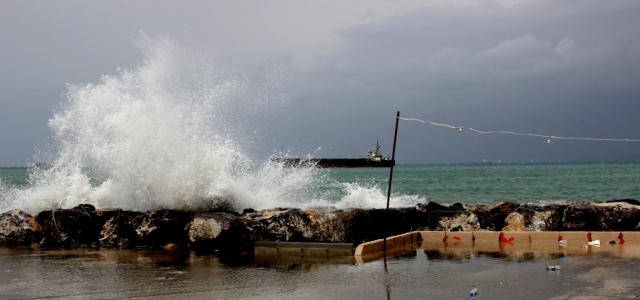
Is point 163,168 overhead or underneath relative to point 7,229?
overhead

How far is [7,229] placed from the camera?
15.0 meters

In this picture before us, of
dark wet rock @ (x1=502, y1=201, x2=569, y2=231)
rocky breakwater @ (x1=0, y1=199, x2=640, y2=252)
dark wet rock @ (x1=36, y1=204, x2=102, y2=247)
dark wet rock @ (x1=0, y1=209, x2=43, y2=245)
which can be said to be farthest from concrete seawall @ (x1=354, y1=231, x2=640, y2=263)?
dark wet rock @ (x1=0, y1=209, x2=43, y2=245)

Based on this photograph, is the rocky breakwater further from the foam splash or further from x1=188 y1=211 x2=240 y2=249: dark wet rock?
the foam splash

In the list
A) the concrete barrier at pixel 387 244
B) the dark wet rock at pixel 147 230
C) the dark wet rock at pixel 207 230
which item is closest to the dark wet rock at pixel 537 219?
the concrete barrier at pixel 387 244

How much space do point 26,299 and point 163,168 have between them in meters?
9.16

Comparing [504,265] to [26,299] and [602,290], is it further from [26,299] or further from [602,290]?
[26,299]

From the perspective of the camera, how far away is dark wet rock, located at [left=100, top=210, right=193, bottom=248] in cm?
1395

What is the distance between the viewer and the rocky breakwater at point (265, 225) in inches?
531

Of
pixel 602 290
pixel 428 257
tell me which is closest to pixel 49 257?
pixel 428 257

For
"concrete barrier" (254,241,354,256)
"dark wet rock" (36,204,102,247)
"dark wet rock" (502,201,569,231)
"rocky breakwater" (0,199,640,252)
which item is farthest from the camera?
"dark wet rock" (36,204,102,247)

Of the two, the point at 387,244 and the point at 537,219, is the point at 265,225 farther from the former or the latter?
the point at 537,219

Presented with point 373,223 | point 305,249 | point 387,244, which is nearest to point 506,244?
point 387,244

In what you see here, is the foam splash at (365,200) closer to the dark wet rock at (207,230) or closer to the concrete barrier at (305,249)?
the dark wet rock at (207,230)

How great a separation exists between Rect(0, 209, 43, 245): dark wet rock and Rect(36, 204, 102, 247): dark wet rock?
0.19 meters
